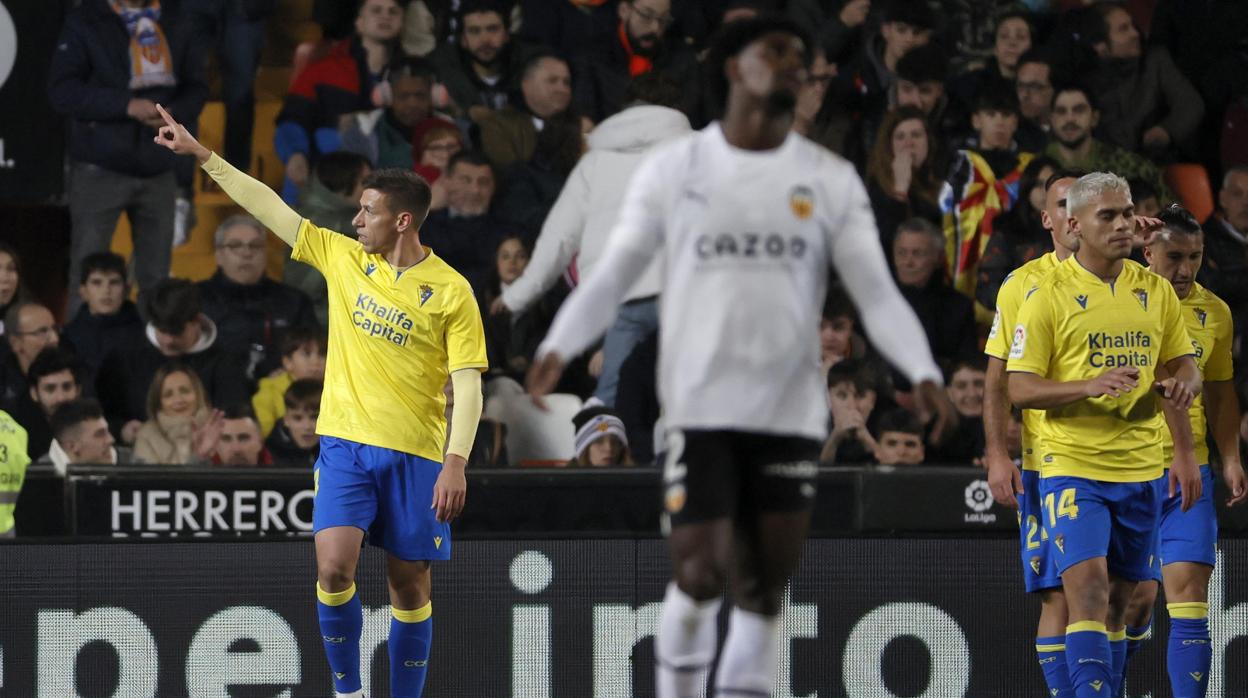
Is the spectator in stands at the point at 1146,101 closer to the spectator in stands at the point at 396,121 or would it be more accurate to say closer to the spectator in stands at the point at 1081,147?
the spectator in stands at the point at 1081,147

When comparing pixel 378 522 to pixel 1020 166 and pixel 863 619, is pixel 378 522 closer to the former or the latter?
pixel 863 619

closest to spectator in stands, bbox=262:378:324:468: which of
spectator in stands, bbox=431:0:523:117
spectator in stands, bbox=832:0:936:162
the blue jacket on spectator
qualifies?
the blue jacket on spectator

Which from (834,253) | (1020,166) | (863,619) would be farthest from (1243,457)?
(834,253)

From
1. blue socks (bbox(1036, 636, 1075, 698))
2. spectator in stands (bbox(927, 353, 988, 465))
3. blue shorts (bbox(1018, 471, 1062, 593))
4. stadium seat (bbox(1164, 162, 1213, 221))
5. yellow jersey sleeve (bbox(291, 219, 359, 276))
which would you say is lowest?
blue socks (bbox(1036, 636, 1075, 698))

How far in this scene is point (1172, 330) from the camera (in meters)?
7.14

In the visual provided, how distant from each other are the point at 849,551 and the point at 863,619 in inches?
12.1

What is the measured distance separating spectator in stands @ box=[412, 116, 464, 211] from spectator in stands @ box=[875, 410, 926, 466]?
3092 mm

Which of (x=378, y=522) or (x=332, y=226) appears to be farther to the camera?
(x=332, y=226)

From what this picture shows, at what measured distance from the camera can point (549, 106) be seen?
466 inches

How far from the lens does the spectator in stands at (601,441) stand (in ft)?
33.5

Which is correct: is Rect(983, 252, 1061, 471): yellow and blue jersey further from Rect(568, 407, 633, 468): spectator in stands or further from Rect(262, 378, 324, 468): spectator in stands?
Rect(262, 378, 324, 468): spectator in stands

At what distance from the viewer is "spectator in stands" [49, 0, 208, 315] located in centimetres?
1160

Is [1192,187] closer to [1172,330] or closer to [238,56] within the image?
[1172,330]

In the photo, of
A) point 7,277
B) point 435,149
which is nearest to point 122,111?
point 7,277
